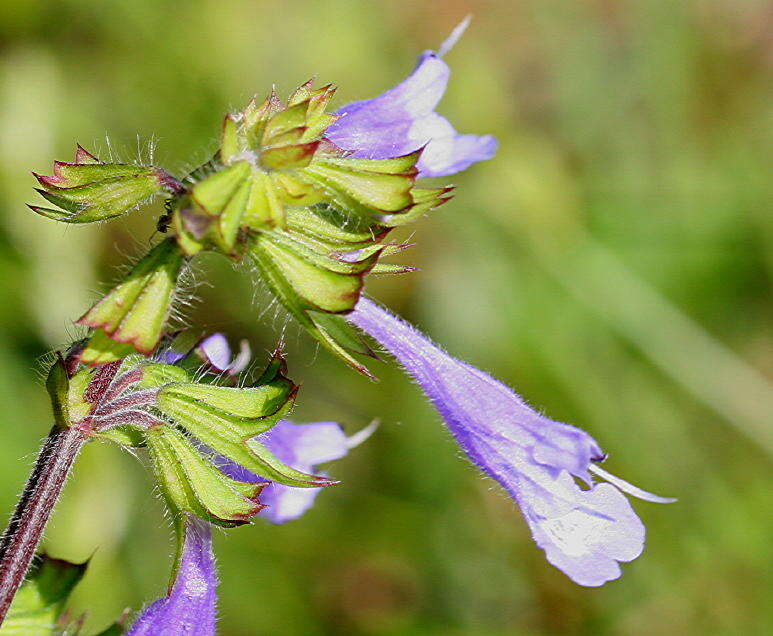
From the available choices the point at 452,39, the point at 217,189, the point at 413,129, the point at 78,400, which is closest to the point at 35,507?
the point at 78,400

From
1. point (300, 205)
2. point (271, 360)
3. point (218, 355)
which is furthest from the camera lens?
point (218, 355)

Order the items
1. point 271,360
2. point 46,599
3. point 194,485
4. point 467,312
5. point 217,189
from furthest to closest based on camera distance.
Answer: point 467,312 → point 46,599 → point 271,360 → point 194,485 → point 217,189

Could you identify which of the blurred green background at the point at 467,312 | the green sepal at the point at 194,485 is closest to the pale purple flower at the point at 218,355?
the green sepal at the point at 194,485

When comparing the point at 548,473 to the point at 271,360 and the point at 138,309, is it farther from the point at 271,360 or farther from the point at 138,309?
the point at 138,309

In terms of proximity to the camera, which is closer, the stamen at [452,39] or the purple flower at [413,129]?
the purple flower at [413,129]

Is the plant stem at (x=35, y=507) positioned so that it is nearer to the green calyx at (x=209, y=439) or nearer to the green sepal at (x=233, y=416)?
the green calyx at (x=209, y=439)

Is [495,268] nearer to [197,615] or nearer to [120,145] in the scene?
[120,145]

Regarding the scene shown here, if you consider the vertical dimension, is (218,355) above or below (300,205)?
below
